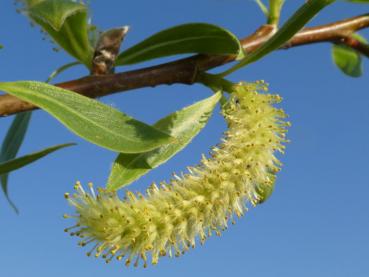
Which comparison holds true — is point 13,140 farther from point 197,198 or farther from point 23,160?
point 197,198

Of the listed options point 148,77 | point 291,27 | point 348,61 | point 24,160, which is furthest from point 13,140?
point 348,61

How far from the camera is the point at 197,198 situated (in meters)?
1.65

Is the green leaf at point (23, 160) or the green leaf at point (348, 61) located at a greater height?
the green leaf at point (348, 61)

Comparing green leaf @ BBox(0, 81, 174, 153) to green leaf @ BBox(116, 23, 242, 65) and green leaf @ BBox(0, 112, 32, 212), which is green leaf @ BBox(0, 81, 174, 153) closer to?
green leaf @ BBox(116, 23, 242, 65)

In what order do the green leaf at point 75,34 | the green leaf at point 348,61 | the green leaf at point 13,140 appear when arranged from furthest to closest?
1. the green leaf at point 348,61
2. the green leaf at point 13,140
3. the green leaf at point 75,34

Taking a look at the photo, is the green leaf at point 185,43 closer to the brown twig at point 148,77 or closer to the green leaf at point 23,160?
the brown twig at point 148,77

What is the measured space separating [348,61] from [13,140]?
163cm

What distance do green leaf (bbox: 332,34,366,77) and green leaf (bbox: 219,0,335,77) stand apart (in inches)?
48.5

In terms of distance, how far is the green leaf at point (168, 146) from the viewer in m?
1.65

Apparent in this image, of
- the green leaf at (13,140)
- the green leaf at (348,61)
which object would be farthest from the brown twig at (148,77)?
the green leaf at (348,61)

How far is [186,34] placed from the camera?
1932 millimetres

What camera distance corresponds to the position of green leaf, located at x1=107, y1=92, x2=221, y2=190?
1653 mm

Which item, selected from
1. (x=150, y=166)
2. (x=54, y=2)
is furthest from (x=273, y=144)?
(x=54, y=2)

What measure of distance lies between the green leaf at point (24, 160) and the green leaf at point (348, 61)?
5.44 ft
